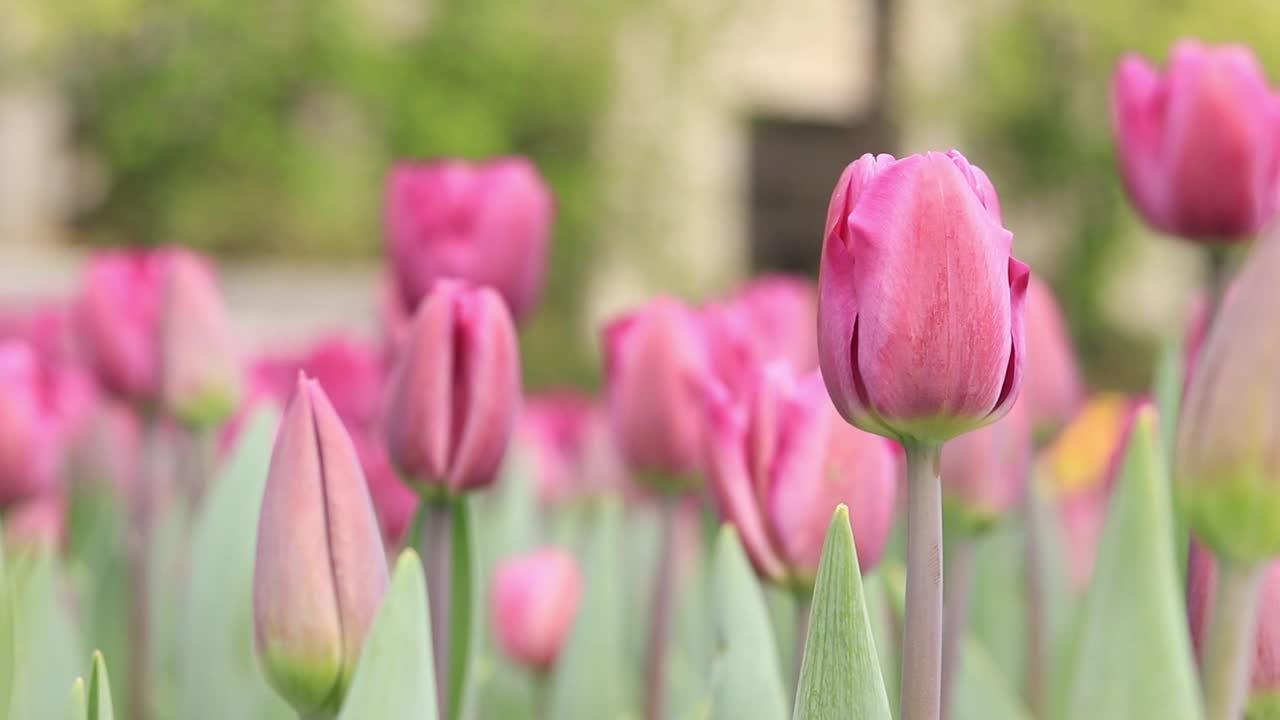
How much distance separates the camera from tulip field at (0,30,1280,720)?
505 millimetres

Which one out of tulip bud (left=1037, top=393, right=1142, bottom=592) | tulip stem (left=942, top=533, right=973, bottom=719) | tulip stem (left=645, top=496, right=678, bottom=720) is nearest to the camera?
tulip stem (left=942, top=533, right=973, bottom=719)

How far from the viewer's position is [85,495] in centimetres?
139

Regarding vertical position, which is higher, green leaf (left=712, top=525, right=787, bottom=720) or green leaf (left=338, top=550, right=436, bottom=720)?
green leaf (left=338, top=550, right=436, bottom=720)

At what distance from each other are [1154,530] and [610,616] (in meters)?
0.49

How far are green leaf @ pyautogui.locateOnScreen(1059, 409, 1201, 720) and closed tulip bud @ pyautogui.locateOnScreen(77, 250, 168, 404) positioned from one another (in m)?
0.73

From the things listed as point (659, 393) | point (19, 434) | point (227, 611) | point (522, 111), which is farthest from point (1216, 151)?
point (522, 111)

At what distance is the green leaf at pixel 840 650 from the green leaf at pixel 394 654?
0.14 metres

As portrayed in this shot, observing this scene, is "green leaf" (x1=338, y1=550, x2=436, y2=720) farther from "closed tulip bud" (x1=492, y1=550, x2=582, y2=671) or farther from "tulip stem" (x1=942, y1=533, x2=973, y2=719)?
"closed tulip bud" (x1=492, y1=550, x2=582, y2=671)

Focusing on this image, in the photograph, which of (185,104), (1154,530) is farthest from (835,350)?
(185,104)

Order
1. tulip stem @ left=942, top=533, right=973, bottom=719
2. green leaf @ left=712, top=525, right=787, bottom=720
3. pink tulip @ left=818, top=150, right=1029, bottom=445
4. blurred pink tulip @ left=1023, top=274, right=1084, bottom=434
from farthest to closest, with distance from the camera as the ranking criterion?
blurred pink tulip @ left=1023, top=274, right=1084, bottom=434, tulip stem @ left=942, top=533, right=973, bottom=719, green leaf @ left=712, top=525, right=787, bottom=720, pink tulip @ left=818, top=150, right=1029, bottom=445

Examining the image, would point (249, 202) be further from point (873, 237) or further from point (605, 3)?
point (873, 237)

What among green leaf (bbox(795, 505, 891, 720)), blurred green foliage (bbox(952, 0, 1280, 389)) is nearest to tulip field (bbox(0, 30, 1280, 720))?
green leaf (bbox(795, 505, 891, 720))

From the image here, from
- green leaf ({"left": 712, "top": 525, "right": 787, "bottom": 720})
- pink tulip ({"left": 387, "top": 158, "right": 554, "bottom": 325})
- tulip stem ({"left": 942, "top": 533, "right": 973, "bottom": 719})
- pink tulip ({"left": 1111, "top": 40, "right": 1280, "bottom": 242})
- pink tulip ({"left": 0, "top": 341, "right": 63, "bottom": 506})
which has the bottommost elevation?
tulip stem ({"left": 942, "top": 533, "right": 973, "bottom": 719})

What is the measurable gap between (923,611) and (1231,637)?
158 millimetres
